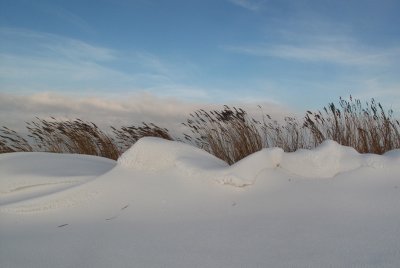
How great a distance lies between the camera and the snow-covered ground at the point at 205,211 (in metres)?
1.62

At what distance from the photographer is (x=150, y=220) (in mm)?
1937

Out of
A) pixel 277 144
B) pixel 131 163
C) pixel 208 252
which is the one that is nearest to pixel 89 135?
pixel 277 144

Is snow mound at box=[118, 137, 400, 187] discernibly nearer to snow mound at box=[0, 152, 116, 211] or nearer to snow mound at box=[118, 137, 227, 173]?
snow mound at box=[118, 137, 227, 173]

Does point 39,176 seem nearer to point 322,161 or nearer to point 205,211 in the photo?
point 205,211

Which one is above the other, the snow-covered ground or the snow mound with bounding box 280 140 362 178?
the snow mound with bounding box 280 140 362 178

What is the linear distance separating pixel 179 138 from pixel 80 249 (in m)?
3.94

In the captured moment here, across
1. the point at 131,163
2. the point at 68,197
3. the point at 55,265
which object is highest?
the point at 131,163

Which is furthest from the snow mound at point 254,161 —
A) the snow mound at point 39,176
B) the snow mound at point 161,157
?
the snow mound at point 39,176

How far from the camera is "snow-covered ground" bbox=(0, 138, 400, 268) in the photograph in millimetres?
1625

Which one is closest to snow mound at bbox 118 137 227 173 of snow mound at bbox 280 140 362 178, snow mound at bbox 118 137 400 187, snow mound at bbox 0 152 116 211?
snow mound at bbox 118 137 400 187

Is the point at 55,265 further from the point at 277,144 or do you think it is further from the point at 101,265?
the point at 277,144

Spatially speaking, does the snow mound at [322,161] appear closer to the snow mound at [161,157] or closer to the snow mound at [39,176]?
the snow mound at [161,157]

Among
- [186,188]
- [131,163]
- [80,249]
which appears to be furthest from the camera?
[131,163]

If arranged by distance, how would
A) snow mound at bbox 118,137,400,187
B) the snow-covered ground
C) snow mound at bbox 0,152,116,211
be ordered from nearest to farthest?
the snow-covered ground < snow mound at bbox 118,137,400,187 < snow mound at bbox 0,152,116,211
